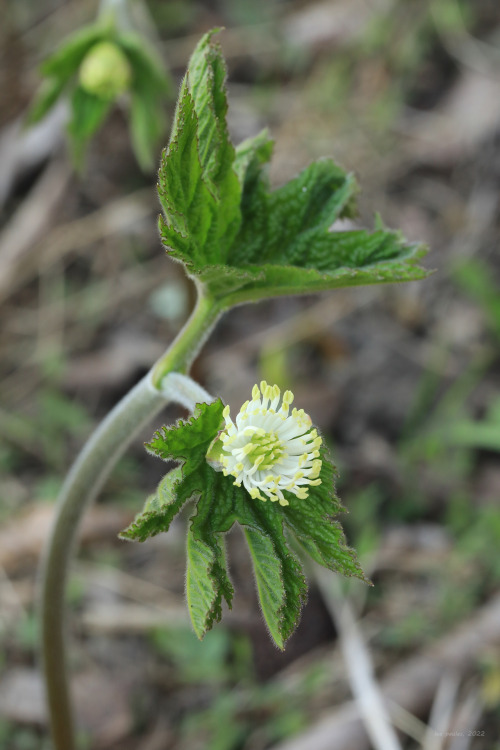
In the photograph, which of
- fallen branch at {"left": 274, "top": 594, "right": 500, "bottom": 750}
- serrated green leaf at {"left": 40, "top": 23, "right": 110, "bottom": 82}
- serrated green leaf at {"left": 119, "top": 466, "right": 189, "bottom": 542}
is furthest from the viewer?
serrated green leaf at {"left": 40, "top": 23, "right": 110, "bottom": 82}

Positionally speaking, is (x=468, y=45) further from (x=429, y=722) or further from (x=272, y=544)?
(x=272, y=544)

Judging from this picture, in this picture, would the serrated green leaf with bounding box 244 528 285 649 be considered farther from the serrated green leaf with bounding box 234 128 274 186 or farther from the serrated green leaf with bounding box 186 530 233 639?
the serrated green leaf with bounding box 234 128 274 186

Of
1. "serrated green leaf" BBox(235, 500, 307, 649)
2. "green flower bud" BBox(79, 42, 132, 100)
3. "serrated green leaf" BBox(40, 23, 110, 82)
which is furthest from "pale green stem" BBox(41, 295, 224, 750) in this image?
"serrated green leaf" BBox(40, 23, 110, 82)

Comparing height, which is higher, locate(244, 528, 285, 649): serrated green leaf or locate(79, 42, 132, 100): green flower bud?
locate(79, 42, 132, 100): green flower bud

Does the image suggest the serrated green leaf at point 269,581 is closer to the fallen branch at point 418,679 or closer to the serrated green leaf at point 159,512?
the serrated green leaf at point 159,512

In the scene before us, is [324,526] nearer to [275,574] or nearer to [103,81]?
[275,574]

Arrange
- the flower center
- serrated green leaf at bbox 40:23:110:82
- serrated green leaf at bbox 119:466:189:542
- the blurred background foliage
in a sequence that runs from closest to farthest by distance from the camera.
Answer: serrated green leaf at bbox 119:466:189:542, the flower center, serrated green leaf at bbox 40:23:110:82, the blurred background foliage

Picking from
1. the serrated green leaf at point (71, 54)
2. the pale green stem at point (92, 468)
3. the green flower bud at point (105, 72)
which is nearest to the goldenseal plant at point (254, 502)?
the pale green stem at point (92, 468)

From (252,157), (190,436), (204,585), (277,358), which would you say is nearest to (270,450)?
(190,436)
